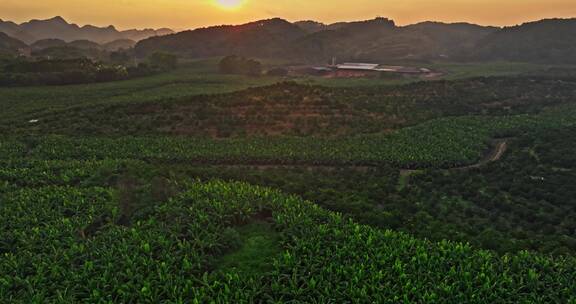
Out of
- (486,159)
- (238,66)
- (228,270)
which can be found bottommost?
(228,270)

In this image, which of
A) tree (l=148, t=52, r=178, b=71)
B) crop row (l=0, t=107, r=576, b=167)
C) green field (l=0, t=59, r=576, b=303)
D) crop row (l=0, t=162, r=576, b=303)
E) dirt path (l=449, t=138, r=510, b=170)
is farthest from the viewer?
tree (l=148, t=52, r=178, b=71)

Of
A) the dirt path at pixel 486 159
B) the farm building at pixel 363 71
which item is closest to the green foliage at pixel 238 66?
the farm building at pixel 363 71

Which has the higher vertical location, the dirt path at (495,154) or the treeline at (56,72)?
the treeline at (56,72)

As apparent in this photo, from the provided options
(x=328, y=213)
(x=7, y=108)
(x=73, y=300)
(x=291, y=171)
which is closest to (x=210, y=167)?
(x=291, y=171)

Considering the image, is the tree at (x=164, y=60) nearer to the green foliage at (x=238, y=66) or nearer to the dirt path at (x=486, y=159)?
the green foliage at (x=238, y=66)

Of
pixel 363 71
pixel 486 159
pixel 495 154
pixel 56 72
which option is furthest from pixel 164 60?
pixel 486 159

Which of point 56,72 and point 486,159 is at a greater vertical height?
point 56,72

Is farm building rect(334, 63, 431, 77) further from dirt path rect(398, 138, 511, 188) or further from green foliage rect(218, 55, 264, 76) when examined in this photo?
dirt path rect(398, 138, 511, 188)

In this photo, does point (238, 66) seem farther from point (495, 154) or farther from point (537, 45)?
point (537, 45)

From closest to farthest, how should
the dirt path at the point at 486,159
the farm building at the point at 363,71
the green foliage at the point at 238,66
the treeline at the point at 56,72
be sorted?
the dirt path at the point at 486,159
the treeline at the point at 56,72
the farm building at the point at 363,71
the green foliage at the point at 238,66

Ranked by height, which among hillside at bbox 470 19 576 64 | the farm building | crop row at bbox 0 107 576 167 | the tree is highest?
hillside at bbox 470 19 576 64

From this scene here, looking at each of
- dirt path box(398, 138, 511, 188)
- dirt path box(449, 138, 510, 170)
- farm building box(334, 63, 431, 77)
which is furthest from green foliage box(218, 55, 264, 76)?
dirt path box(398, 138, 511, 188)

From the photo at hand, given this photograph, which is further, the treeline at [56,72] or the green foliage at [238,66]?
the green foliage at [238,66]
